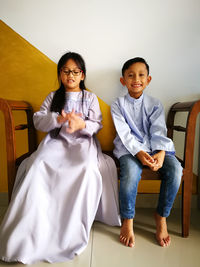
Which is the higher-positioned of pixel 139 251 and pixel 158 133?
pixel 158 133

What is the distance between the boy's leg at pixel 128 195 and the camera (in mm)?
918

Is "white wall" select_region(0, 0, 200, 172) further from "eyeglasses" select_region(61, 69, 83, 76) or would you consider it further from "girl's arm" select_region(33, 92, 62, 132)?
"girl's arm" select_region(33, 92, 62, 132)

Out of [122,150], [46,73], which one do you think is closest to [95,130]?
[122,150]

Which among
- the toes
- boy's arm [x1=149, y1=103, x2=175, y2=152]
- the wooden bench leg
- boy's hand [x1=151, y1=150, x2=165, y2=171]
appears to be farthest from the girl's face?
the toes

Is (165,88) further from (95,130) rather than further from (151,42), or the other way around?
(95,130)

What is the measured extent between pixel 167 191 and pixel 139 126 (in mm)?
408

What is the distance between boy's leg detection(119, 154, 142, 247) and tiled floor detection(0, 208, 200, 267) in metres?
0.05

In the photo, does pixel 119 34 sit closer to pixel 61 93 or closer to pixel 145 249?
pixel 61 93

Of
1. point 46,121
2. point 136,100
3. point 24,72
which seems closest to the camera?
point 46,121

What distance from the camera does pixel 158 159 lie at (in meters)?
0.96

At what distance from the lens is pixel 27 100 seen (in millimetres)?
1305

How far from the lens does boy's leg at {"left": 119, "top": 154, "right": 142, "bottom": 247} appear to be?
92 centimetres

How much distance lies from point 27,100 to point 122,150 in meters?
0.74

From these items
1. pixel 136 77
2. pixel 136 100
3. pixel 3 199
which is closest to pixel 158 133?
pixel 136 100
